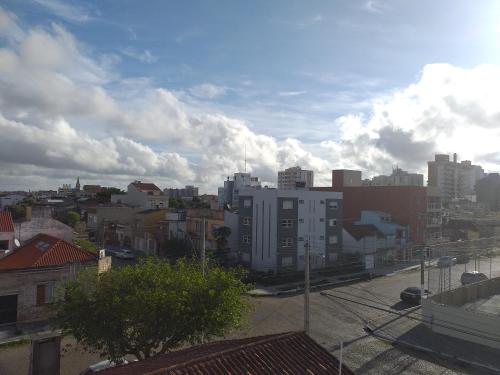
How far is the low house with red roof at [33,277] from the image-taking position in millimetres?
24062

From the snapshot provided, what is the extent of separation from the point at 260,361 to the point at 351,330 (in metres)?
15.1

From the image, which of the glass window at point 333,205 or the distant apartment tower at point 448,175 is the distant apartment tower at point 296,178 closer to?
the glass window at point 333,205

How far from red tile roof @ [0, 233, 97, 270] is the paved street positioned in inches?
199

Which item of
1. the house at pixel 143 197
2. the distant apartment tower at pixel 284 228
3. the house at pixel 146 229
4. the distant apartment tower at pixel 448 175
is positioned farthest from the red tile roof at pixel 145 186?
the distant apartment tower at pixel 448 175

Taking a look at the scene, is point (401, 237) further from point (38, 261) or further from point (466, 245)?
point (38, 261)

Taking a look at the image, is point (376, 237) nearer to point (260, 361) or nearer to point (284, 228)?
point (284, 228)

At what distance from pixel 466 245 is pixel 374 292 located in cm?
848

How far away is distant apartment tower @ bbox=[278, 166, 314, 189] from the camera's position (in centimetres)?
4994

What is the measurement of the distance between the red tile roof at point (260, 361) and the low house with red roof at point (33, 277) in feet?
51.0

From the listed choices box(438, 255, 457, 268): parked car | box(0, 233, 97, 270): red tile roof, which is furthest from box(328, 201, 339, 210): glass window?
box(0, 233, 97, 270): red tile roof

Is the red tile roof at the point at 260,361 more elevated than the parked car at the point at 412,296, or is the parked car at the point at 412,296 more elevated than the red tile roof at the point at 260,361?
the red tile roof at the point at 260,361

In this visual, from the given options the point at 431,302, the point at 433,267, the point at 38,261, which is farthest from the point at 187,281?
the point at 433,267

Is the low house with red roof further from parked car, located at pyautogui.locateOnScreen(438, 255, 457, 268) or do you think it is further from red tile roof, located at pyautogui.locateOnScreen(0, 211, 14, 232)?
parked car, located at pyautogui.locateOnScreen(438, 255, 457, 268)

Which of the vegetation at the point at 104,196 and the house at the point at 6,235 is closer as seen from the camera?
the house at the point at 6,235
